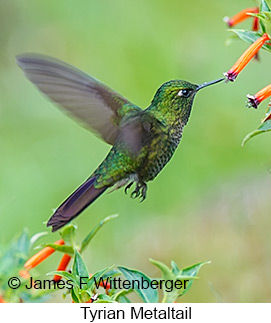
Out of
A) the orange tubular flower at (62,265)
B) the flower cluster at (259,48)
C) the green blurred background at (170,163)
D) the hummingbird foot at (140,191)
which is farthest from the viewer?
the green blurred background at (170,163)

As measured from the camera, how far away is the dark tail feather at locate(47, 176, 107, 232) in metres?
2.03

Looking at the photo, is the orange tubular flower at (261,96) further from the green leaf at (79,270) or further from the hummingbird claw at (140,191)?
the green leaf at (79,270)

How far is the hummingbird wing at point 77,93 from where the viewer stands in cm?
209

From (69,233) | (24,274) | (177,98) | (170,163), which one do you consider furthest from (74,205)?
(170,163)

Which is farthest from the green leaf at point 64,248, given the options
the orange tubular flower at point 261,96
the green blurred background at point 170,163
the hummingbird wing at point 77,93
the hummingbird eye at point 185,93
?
the green blurred background at point 170,163

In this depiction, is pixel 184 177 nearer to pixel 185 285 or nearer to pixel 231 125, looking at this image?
pixel 231 125

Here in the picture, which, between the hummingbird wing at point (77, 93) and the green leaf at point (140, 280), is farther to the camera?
the hummingbird wing at point (77, 93)

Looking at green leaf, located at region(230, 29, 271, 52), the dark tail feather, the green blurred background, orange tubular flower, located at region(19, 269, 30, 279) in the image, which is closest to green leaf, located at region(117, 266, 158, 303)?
the dark tail feather

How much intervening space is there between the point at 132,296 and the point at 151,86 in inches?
90.0

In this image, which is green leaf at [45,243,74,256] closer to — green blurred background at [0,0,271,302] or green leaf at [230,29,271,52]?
green leaf at [230,29,271,52]

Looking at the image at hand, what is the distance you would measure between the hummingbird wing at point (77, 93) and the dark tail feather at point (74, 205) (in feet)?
0.59

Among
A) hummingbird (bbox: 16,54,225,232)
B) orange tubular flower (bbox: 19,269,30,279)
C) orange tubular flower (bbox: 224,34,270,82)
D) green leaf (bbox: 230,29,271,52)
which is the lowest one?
orange tubular flower (bbox: 19,269,30,279)

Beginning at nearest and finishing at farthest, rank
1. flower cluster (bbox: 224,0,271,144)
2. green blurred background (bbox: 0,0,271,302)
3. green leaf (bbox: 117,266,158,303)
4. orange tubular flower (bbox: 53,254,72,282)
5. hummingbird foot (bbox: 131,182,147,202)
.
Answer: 1. flower cluster (bbox: 224,0,271,144)
2. green leaf (bbox: 117,266,158,303)
3. orange tubular flower (bbox: 53,254,72,282)
4. hummingbird foot (bbox: 131,182,147,202)
5. green blurred background (bbox: 0,0,271,302)

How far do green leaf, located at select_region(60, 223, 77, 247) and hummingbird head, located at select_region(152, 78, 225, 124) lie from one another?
47 cm
